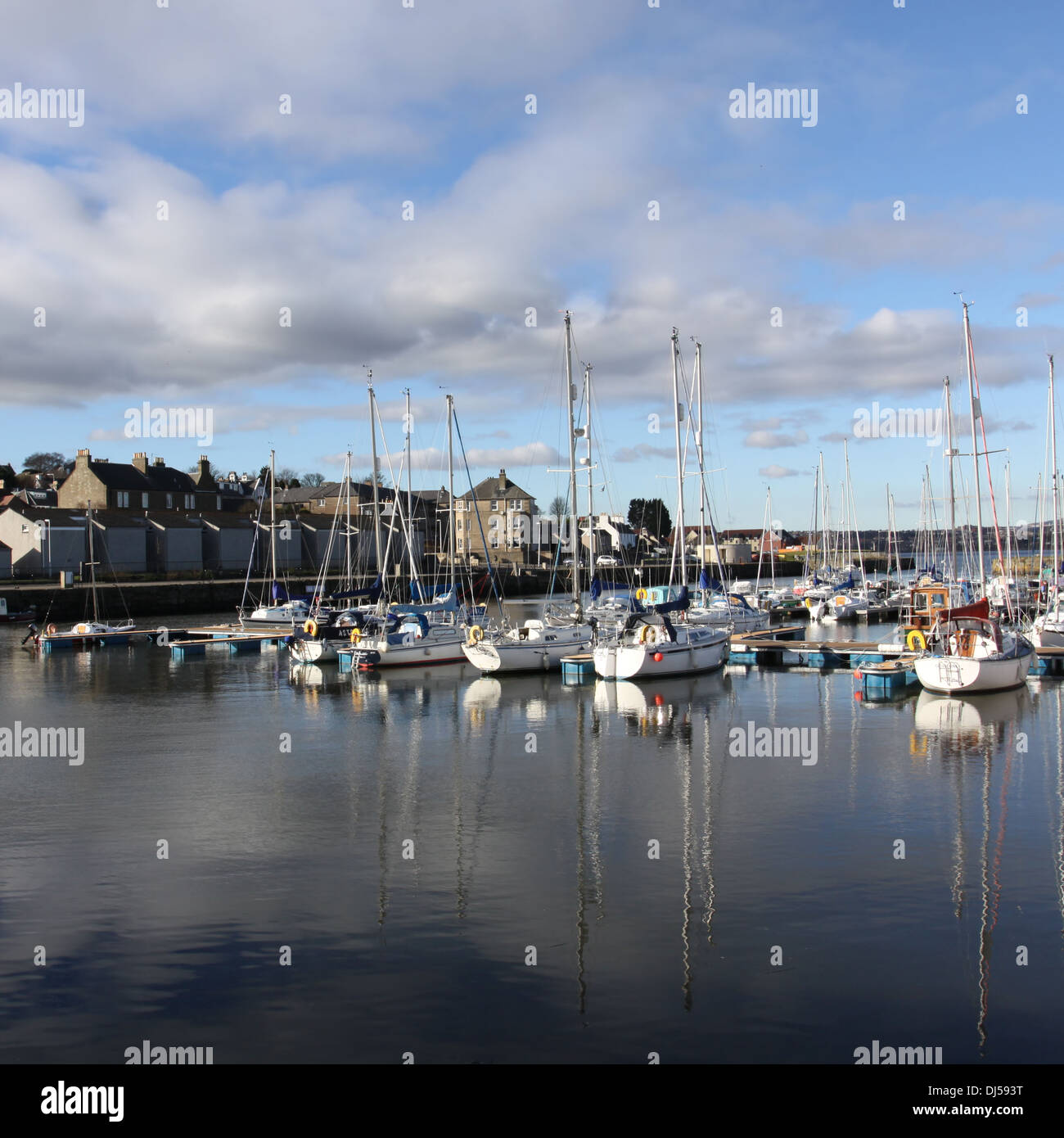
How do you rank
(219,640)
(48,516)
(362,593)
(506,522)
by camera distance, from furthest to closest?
(506,522), (48,516), (362,593), (219,640)

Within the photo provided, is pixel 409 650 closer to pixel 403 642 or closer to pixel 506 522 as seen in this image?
pixel 403 642

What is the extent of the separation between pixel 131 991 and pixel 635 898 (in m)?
6.69

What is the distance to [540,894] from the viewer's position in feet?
47.3

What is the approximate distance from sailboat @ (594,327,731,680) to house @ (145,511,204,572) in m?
69.8

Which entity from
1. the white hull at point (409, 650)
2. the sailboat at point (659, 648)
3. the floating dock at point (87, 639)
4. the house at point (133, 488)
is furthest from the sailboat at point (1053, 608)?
the house at point (133, 488)

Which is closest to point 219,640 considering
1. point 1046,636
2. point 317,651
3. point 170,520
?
point 317,651

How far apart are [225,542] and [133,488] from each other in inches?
540

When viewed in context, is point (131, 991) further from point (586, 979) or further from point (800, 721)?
point (800, 721)

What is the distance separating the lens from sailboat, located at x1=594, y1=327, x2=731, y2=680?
118 feet

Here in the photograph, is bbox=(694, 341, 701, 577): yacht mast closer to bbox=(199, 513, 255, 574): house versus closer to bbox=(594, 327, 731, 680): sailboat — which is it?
bbox=(594, 327, 731, 680): sailboat

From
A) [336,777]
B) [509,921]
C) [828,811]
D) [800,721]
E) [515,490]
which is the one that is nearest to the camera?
[509,921]

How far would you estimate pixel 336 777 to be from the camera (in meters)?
22.4
